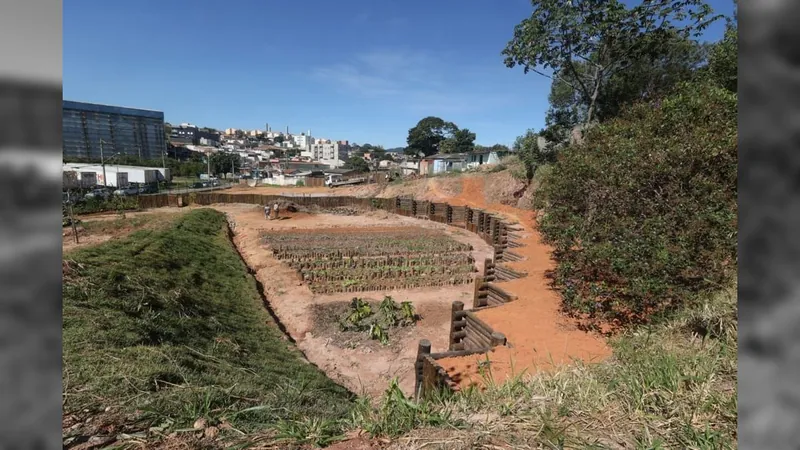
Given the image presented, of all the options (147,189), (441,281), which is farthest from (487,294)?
(147,189)

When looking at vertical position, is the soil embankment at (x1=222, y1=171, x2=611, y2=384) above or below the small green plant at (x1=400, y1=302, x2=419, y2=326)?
above

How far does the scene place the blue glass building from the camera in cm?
4716

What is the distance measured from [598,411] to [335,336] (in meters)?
8.95

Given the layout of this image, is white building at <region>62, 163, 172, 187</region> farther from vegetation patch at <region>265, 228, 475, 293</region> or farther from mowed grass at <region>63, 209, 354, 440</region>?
mowed grass at <region>63, 209, 354, 440</region>

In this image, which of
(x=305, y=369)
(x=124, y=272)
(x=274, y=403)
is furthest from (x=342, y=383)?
(x=124, y=272)

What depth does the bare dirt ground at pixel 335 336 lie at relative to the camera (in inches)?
366

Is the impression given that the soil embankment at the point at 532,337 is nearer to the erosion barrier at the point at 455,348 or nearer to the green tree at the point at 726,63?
the erosion barrier at the point at 455,348

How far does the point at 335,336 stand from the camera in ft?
36.2

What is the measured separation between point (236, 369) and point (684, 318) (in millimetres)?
6889

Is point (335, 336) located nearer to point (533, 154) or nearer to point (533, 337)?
point (533, 337)

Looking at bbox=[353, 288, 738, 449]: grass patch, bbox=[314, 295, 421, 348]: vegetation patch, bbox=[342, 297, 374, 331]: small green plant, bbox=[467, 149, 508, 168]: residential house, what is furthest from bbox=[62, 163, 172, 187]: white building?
bbox=[353, 288, 738, 449]: grass patch

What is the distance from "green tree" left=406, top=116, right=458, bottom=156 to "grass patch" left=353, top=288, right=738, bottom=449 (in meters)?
82.8

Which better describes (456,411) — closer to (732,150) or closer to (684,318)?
(684,318)
